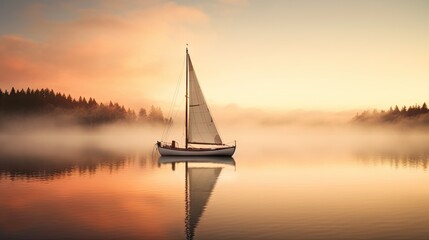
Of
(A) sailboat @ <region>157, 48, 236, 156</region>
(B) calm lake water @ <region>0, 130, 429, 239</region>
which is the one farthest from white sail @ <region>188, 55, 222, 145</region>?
(B) calm lake water @ <region>0, 130, 429, 239</region>

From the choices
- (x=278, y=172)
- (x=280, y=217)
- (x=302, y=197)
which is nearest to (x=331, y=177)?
(x=278, y=172)

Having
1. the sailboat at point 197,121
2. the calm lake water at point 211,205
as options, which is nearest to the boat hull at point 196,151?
the sailboat at point 197,121

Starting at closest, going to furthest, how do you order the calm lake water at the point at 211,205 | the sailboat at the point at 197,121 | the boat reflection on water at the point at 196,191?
the calm lake water at the point at 211,205, the boat reflection on water at the point at 196,191, the sailboat at the point at 197,121

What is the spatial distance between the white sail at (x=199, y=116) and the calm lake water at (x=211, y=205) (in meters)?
23.0

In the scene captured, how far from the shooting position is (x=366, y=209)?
116 ft

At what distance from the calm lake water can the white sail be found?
75.4ft

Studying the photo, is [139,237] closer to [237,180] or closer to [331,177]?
[237,180]

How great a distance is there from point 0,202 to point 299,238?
88.6 ft

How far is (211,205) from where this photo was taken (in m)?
36.4

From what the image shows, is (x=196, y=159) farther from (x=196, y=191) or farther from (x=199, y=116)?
(x=196, y=191)

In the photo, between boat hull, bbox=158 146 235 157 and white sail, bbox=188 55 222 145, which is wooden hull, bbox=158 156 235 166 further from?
white sail, bbox=188 55 222 145

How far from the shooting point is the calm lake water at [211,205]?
27.3 meters

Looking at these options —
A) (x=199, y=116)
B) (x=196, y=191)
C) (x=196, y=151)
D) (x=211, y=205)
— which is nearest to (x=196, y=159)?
(x=196, y=151)

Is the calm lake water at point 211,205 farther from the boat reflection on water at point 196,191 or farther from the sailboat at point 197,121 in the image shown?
the sailboat at point 197,121
